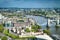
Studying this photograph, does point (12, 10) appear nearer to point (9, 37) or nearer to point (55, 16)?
point (9, 37)

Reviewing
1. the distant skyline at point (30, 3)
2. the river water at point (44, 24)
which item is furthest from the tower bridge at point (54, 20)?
the distant skyline at point (30, 3)

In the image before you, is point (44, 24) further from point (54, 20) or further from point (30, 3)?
point (30, 3)

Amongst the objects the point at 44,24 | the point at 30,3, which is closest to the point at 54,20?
the point at 44,24

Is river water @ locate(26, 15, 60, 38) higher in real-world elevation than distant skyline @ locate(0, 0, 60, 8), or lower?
lower

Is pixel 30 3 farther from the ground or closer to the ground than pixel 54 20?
farther from the ground

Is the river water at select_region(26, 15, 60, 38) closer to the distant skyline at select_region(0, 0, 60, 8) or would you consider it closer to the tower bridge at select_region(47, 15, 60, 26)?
the tower bridge at select_region(47, 15, 60, 26)

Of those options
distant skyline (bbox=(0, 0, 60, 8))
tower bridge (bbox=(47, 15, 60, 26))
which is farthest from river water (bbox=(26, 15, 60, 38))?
distant skyline (bbox=(0, 0, 60, 8))

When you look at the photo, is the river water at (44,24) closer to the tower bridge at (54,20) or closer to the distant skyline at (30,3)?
the tower bridge at (54,20)

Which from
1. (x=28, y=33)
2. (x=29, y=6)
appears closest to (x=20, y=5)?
(x=29, y=6)
